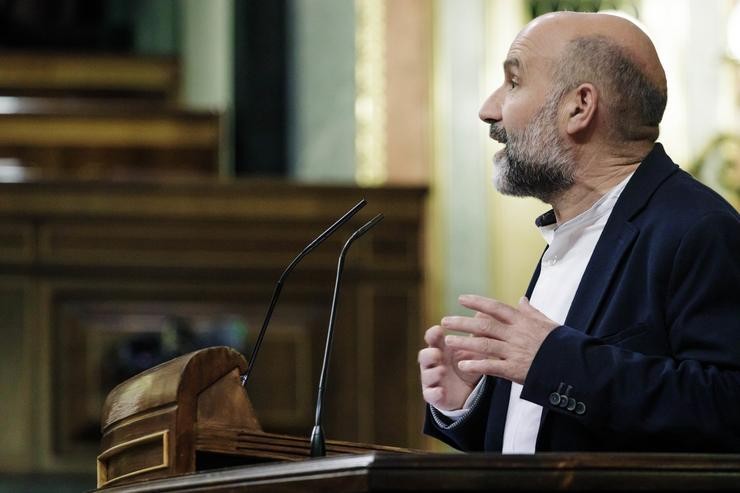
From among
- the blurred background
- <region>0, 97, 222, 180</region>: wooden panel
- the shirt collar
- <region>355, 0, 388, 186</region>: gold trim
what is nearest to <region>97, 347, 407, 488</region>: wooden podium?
the shirt collar

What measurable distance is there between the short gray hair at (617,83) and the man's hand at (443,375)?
414 mm

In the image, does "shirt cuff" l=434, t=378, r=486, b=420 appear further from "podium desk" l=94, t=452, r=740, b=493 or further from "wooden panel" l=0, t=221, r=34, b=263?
"wooden panel" l=0, t=221, r=34, b=263

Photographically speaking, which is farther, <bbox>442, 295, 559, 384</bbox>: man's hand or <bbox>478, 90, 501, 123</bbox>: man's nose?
<bbox>478, 90, 501, 123</bbox>: man's nose

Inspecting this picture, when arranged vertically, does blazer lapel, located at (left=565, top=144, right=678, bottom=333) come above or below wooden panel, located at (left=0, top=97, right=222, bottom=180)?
below

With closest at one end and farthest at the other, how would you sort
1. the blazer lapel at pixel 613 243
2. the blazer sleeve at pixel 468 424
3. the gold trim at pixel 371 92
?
the blazer lapel at pixel 613 243 → the blazer sleeve at pixel 468 424 → the gold trim at pixel 371 92

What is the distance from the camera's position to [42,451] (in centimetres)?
514

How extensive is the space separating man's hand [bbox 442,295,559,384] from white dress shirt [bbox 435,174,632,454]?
0.27 metres

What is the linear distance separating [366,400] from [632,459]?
3.98 meters

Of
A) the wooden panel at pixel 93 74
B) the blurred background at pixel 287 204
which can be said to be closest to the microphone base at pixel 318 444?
the blurred background at pixel 287 204

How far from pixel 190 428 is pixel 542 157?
2.28 ft

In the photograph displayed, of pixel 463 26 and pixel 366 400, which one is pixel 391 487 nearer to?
pixel 366 400

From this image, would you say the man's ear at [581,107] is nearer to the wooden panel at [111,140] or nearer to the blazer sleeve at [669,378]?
the blazer sleeve at [669,378]

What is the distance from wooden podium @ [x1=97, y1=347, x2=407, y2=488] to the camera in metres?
1.91

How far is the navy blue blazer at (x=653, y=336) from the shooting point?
1.82m
